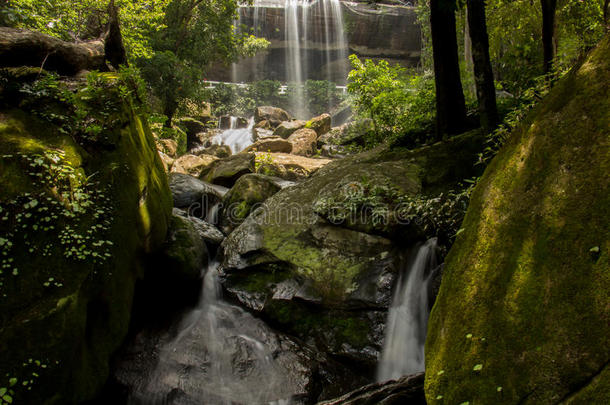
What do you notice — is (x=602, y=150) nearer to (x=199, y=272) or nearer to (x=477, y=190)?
→ (x=477, y=190)

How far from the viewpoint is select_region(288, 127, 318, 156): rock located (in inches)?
755

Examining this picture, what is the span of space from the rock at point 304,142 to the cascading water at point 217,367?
14099mm

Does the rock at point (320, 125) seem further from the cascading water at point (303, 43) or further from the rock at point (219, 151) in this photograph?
the cascading water at point (303, 43)

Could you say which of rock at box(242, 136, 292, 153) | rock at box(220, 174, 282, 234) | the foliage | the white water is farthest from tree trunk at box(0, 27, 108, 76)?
the white water

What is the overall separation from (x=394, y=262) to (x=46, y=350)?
427 centimetres

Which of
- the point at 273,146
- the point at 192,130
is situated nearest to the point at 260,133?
the point at 192,130

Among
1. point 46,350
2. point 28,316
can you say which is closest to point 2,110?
point 28,316

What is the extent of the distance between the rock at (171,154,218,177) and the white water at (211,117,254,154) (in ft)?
22.3

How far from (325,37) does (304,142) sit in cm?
2443

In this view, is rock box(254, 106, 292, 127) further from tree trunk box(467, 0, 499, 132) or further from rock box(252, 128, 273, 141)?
tree trunk box(467, 0, 499, 132)

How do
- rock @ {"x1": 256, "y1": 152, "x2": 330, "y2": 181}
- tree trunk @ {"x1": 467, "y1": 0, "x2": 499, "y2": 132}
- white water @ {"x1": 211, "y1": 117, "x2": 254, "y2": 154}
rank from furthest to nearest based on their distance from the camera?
white water @ {"x1": 211, "y1": 117, "x2": 254, "y2": 154} → rock @ {"x1": 256, "y1": 152, "x2": 330, "y2": 181} → tree trunk @ {"x1": 467, "y1": 0, "x2": 499, "y2": 132}

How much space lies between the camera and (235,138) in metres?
23.7

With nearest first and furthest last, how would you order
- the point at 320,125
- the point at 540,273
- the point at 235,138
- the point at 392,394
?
1. the point at 540,273
2. the point at 392,394
3. the point at 320,125
4. the point at 235,138

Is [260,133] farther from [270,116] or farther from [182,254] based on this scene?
[182,254]
